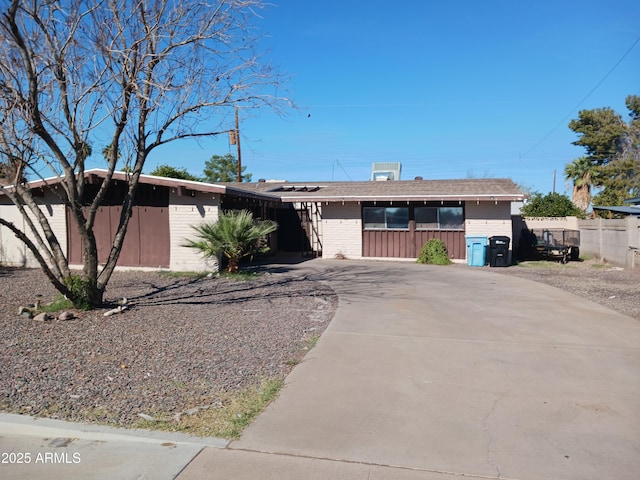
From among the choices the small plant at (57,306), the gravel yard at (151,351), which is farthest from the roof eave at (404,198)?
the small plant at (57,306)

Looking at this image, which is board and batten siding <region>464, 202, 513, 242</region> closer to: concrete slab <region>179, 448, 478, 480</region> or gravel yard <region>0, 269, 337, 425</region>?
gravel yard <region>0, 269, 337, 425</region>

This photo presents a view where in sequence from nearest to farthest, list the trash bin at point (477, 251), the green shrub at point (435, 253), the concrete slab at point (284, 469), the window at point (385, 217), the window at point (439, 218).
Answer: the concrete slab at point (284, 469)
the trash bin at point (477, 251)
the green shrub at point (435, 253)
the window at point (439, 218)
the window at point (385, 217)

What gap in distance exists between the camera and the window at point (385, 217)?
19.9m

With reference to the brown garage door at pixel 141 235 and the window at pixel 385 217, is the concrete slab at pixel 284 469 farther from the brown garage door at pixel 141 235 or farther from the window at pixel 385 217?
the window at pixel 385 217

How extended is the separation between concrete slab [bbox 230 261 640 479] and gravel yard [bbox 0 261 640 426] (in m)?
0.74

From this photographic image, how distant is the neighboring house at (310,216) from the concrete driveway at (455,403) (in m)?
8.65

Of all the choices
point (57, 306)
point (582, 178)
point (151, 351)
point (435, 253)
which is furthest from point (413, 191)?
point (582, 178)

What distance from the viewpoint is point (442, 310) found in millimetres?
9812

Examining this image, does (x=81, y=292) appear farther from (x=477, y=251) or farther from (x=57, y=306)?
(x=477, y=251)

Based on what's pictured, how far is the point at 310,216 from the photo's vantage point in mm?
21578

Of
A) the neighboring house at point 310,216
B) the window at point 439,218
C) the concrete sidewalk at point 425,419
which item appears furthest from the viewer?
the window at point 439,218

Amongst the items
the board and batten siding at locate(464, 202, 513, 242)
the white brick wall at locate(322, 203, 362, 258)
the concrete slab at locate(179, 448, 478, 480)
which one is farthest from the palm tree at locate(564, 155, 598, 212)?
the concrete slab at locate(179, 448, 478, 480)

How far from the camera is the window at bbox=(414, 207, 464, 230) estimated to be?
63.1 ft

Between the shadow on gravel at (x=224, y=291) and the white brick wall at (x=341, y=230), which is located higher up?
the white brick wall at (x=341, y=230)
